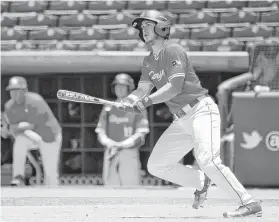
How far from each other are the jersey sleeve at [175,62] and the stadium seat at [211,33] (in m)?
4.18

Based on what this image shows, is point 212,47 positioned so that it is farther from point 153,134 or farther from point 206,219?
point 206,219

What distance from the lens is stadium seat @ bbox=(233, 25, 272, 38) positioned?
915cm

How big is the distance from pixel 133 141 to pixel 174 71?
3.17 metres

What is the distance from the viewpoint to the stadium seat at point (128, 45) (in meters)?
9.26

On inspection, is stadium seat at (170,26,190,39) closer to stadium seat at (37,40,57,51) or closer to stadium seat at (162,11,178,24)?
stadium seat at (162,11,178,24)

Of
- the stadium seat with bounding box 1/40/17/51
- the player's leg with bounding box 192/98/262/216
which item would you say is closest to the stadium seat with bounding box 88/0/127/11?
the stadium seat with bounding box 1/40/17/51

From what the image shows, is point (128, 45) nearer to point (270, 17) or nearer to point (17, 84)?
point (17, 84)

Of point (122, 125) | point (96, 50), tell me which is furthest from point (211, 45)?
point (122, 125)

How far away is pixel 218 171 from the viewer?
5062 mm

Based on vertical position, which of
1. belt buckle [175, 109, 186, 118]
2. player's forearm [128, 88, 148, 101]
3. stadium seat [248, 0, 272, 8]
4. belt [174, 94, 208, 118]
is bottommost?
belt buckle [175, 109, 186, 118]

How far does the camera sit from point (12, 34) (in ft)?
31.7

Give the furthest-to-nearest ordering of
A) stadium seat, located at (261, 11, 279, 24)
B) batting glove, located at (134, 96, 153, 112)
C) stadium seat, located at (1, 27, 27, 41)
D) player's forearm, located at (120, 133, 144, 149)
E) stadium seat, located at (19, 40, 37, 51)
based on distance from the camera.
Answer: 1. stadium seat, located at (1, 27, 27, 41)
2. stadium seat, located at (19, 40, 37, 51)
3. stadium seat, located at (261, 11, 279, 24)
4. player's forearm, located at (120, 133, 144, 149)
5. batting glove, located at (134, 96, 153, 112)

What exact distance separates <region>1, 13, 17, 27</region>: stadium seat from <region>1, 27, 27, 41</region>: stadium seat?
121 millimetres

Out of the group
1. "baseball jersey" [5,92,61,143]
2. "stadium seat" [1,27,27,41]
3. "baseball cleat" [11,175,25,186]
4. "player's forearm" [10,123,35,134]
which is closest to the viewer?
"baseball cleat" [11,175,25,186]
